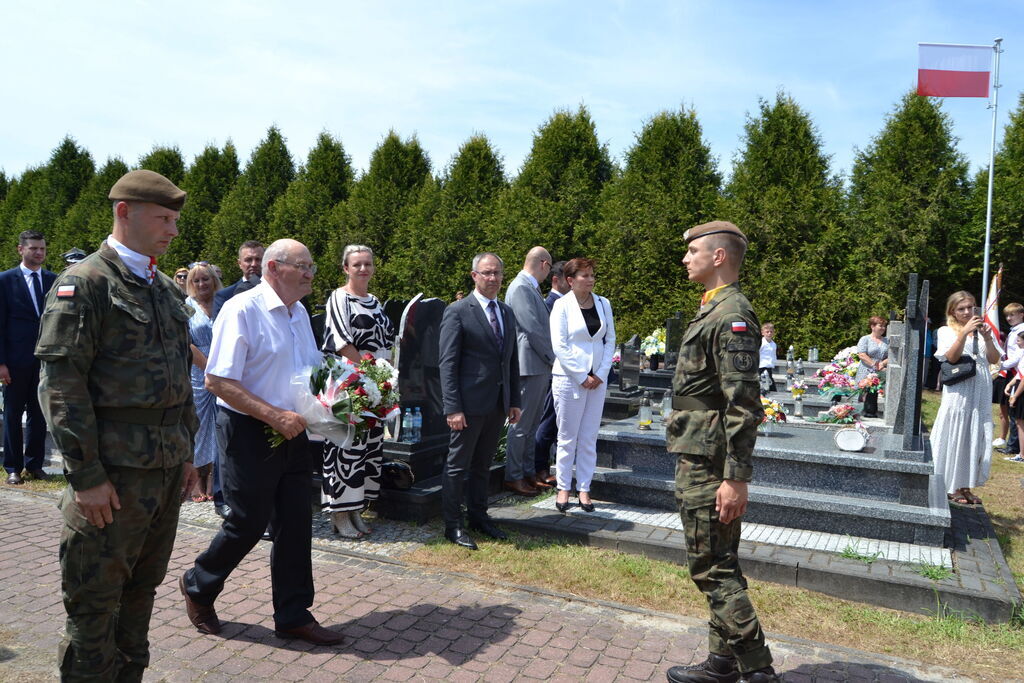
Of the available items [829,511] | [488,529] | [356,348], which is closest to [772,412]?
[829,511]

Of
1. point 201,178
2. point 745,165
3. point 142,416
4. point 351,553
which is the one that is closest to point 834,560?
point 351,553

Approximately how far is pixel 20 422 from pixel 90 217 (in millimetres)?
25951

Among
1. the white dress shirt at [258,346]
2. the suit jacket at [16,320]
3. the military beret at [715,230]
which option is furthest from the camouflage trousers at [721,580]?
the suit jacket at [16,320]

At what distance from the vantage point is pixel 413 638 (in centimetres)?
392

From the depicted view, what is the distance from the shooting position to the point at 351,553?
5.30m

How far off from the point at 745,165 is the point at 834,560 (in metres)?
15.0

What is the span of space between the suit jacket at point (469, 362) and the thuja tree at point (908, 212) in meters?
13.8

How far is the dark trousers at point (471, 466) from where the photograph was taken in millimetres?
5441

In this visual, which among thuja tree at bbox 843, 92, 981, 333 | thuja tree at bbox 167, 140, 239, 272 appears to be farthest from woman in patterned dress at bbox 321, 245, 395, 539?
thuja tree at bbox 167, 140, 239, 272

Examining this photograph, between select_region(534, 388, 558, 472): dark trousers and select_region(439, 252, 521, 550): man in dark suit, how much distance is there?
173 cm

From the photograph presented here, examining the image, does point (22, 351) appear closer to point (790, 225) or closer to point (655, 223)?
point (655, 223)

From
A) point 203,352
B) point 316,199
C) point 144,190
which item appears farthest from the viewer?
point 316,199

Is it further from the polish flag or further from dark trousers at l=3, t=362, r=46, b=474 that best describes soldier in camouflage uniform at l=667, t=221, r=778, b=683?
the polish flag

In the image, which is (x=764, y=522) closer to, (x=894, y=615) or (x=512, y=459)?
(x=894, y=615)
